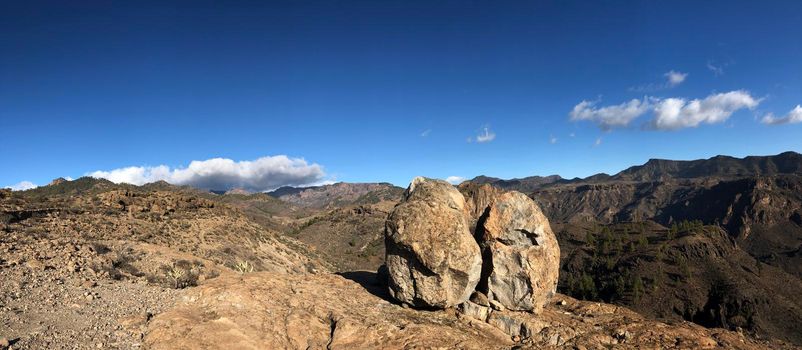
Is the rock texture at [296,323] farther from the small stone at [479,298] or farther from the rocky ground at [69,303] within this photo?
the small stone at [479,298]

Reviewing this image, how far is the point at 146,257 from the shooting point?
25.5 metres

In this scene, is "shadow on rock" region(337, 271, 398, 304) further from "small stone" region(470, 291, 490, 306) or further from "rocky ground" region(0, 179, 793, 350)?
"small stone" region(470, 291, 490, 306)

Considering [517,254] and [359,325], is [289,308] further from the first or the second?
[517,254]

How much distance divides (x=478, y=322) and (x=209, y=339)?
374 inches

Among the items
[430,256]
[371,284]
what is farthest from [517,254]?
[371,284]

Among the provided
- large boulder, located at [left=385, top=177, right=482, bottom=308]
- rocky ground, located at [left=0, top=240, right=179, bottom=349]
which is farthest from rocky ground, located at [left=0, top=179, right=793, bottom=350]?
large boulder, located at [left=385, top=177, right=482, bottom=308]

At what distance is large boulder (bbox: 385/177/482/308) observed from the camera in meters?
16.8

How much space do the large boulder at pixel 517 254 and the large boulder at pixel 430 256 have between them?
106 centimetres

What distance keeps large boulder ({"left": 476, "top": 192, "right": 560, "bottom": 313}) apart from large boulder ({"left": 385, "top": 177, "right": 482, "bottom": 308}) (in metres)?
1.06

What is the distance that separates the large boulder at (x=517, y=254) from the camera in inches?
711

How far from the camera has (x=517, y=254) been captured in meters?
18.5

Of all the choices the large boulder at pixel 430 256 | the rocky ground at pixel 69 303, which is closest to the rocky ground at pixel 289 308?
the rocky ground at pixel 69 303

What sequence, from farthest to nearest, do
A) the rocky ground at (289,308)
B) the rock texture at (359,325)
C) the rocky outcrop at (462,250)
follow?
the rocky outcrop at (462,250) → the rock texture at (359,325) → the rocky ground at (289,308)

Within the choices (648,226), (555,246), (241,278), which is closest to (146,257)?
(241,278)
